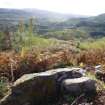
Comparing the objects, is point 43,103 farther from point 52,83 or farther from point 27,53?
point 27,53

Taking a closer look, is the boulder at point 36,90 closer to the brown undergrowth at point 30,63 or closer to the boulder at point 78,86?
the boulder at point 78,86

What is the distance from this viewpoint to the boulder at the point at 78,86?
20.2 ft

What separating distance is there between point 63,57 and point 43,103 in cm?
260

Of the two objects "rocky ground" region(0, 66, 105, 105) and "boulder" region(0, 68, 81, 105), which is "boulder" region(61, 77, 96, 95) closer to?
"rocky ground" region(0, 66, 105, 105)

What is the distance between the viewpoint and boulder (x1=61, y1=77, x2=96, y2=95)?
243 inches

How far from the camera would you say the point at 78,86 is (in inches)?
243

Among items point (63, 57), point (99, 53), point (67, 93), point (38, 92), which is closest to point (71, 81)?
point (67, 93)

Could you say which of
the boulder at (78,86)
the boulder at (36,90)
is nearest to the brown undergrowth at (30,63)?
the boulder at (36,90)

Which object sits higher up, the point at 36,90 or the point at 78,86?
the point at 78,86

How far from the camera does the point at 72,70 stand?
6746 mm

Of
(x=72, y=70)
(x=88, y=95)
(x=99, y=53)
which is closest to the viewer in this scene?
(x=88, y=95)

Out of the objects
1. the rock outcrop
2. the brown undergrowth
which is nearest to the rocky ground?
the rock outcrop

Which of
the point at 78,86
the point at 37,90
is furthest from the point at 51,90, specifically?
the point at 78,86

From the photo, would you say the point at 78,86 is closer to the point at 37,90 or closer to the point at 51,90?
the point at 51,90
